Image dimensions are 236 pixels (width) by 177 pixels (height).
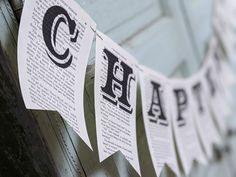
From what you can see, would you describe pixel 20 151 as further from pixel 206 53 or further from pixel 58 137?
pixel 206 53

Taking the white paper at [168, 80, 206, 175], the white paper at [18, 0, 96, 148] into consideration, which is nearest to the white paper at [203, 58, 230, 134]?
the white paper at [168, 80, 206, 175]

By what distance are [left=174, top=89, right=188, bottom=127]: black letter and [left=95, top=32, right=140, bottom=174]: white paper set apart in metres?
0.32

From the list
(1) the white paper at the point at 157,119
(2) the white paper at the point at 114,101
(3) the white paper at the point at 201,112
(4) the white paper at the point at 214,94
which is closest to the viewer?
(2) the white paper at the point at 114,101

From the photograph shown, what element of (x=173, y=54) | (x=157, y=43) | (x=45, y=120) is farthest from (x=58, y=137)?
(x=173, y=54)

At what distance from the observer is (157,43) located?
3.79 feet

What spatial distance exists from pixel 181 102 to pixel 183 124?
0.20ft

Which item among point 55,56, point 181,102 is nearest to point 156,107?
point 181,102

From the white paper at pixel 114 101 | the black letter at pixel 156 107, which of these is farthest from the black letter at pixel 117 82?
the black letter at pixel 156 107

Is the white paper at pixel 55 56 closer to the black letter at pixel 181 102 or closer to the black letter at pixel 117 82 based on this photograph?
the black letter at pixel 117 82

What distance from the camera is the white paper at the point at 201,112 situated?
128 cm

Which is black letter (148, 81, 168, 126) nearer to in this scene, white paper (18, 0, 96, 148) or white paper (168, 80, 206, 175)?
white paper (168, 80, 206, 175)

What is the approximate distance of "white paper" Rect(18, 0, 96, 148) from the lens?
0.59 m

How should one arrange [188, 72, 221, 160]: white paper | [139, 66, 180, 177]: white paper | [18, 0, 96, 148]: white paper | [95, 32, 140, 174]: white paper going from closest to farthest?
[18, 0, 96, 148]: white paper < [95, 32, 140, 174]: white paper < [139, 66, 180, 177]: white paper < [188, 72, 221, 160]: white paper

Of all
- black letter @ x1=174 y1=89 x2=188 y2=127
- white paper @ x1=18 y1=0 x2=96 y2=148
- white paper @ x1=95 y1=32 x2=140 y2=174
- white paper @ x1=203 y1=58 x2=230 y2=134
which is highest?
white paper @ x1=18 y1=0 x2=96 y2=148
